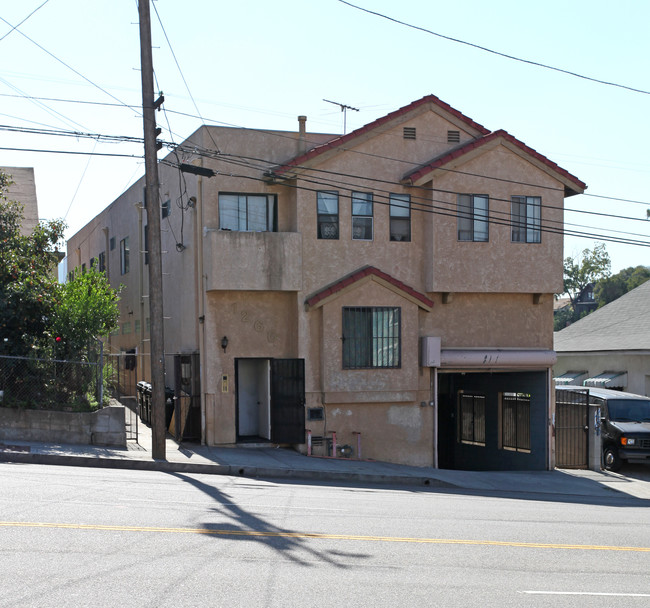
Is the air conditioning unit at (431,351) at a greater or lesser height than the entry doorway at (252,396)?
greater

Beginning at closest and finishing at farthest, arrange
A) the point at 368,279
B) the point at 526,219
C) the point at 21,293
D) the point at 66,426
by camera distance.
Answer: the point at 66,426 < the point at 21,293 < the point at 368,279 < the point at 526,219

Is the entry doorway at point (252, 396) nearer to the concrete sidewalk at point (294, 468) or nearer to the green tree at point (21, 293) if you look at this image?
the concrete sidewalk at point (294, 468)

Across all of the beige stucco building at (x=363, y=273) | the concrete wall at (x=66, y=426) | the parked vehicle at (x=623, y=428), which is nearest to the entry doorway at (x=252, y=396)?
the beige stucco building at (x=363, y=273)

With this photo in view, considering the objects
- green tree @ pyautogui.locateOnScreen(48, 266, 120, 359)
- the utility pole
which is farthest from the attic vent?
green tree @ pyautogui.locateOnScreen(48, 266, 120, 359)

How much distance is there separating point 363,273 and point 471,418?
964 cm

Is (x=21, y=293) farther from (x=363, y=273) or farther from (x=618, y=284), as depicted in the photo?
(x=618, y=284)

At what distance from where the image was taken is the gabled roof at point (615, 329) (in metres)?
32.1

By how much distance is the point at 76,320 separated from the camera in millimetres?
19953

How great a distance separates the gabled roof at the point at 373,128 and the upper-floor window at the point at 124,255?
12218 mm

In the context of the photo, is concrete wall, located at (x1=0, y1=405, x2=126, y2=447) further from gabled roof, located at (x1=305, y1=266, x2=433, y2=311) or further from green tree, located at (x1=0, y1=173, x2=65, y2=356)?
gabled roof, located at (x1=305, y1=266, x2=433, y2=311)

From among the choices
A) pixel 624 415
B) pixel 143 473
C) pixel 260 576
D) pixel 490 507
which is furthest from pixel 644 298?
pixel 260 576

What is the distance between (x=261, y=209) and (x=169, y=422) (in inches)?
263

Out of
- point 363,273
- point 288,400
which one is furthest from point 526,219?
point 288,400

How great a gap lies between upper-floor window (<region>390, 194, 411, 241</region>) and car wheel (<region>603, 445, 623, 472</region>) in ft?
27.3
